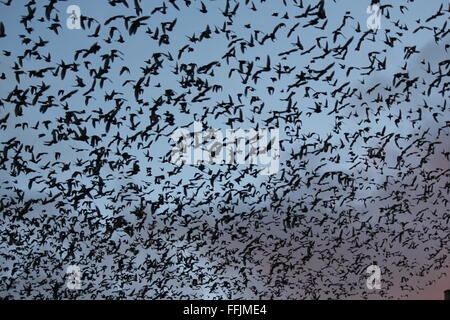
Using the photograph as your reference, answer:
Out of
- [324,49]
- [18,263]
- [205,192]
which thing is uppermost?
[324,49]

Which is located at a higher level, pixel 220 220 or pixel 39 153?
pixel 39 153

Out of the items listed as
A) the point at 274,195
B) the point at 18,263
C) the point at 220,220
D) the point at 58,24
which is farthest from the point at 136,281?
the point at 58,24

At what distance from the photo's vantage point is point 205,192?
84.4 ft

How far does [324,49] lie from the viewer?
19.8 meters

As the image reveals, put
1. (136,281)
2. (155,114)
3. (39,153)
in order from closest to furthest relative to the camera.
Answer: (155,114)
(39,153)
(136,281)

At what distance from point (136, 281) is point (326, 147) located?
48.8 ft

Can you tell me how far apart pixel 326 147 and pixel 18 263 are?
1978cm
